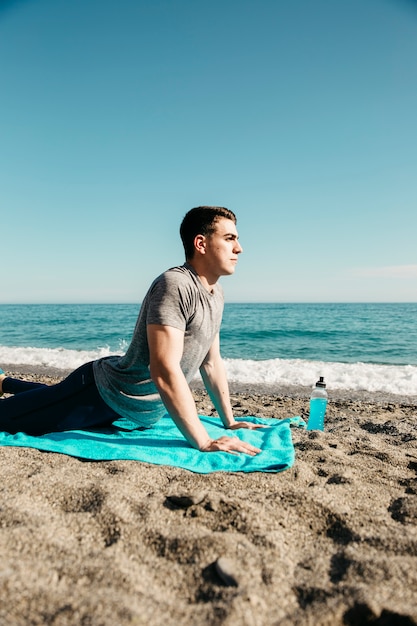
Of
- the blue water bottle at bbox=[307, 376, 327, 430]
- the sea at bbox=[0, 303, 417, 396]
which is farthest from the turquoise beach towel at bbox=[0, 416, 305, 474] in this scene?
the sea at bbox=[0, 303, 417, 396]

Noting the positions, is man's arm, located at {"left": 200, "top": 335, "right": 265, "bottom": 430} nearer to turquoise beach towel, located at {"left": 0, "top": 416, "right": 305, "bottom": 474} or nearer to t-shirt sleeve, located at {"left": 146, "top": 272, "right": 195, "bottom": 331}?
turquoise beach towel, located at {"left": 0, "top": 416, "right": 305, "bottom": 474}

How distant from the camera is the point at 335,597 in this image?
1.54 meters

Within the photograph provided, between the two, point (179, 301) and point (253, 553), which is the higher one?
point (179, 301)

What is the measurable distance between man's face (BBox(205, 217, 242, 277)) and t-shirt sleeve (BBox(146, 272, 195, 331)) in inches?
13.1

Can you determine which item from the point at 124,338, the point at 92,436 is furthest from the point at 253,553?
the point at 124,338

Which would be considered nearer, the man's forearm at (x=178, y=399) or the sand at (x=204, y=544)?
the sand at (x=204, y=544)

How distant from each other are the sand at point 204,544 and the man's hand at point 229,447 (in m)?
0.28

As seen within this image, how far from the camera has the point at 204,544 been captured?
1.85 metres

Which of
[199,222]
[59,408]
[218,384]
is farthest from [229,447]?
[199,222]

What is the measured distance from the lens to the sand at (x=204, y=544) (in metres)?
1.46

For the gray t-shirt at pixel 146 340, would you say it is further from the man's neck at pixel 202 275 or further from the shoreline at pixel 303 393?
the shoreline at pixel 303 393

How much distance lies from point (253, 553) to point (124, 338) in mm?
21495

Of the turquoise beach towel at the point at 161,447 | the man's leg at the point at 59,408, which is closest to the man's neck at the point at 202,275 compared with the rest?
the man's leg at the point at 59,408

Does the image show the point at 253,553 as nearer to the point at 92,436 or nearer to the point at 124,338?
the point at 92,436
